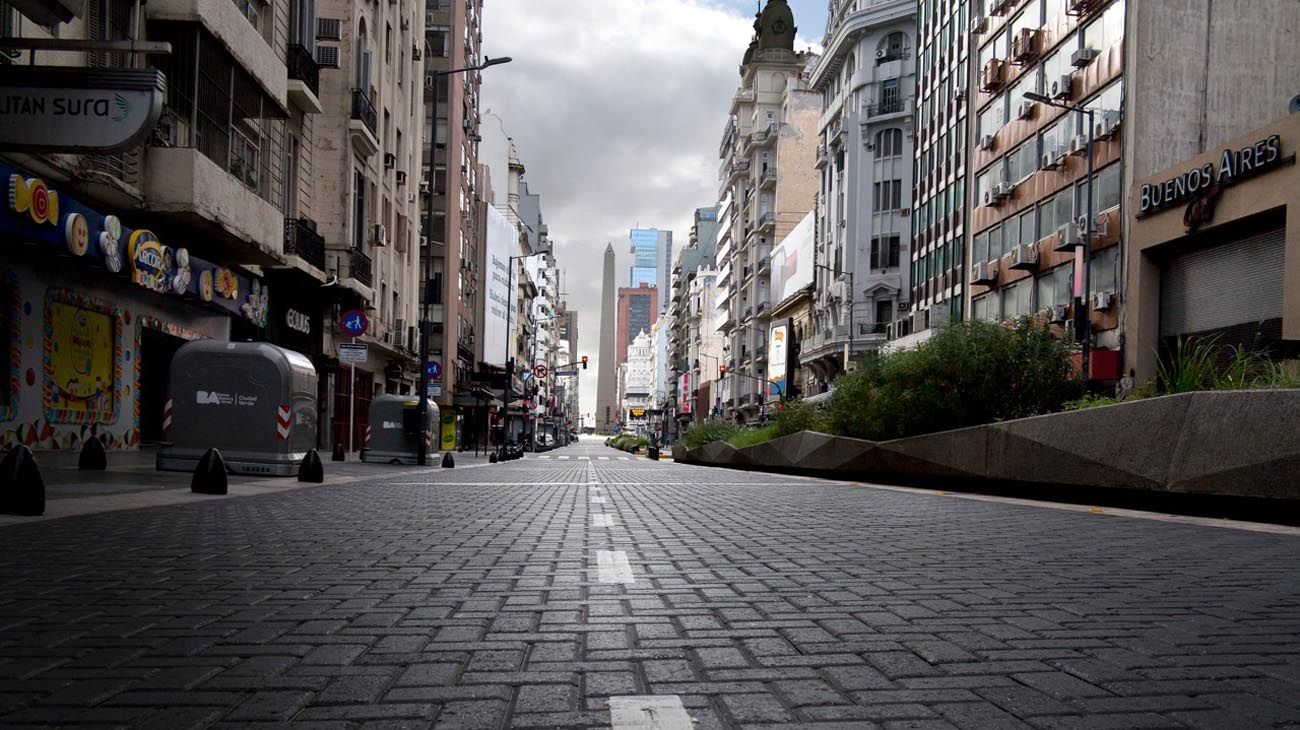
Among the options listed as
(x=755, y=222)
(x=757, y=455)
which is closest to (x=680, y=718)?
(x=757, y=455)

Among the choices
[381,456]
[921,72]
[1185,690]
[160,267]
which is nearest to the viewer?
[1185,690]

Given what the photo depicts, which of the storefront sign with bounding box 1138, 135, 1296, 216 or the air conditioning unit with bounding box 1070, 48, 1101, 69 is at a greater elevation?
the air conditioning unit with bounding box 1070, 48, 1101, 69

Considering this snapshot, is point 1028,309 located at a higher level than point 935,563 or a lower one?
higher

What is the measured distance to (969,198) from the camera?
155 ft

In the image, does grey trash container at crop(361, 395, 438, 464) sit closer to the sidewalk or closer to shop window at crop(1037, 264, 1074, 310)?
the sidewalk

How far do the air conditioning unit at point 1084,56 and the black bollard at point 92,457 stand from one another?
99.4 ft

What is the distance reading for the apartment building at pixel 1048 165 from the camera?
32.8 meters

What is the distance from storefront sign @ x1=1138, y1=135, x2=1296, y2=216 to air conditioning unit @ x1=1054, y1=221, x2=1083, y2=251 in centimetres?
447

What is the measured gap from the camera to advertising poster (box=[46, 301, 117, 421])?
684 inches

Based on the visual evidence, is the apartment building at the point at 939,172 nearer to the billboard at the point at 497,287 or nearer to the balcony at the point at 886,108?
the balcony at the point at 886,108

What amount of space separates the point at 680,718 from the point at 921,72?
5868 cm

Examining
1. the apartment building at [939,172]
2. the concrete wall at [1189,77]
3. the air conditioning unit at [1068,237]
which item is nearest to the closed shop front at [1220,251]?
the concrete wall at [1189,77]

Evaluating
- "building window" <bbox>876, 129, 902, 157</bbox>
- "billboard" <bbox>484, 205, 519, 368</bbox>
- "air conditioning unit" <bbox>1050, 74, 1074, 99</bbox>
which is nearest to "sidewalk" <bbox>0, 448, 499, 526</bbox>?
"air conditioning unit" <bbox>1050, 74, 1074, 99</bbox>

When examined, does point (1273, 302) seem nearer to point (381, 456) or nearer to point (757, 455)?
point (757, 455)
